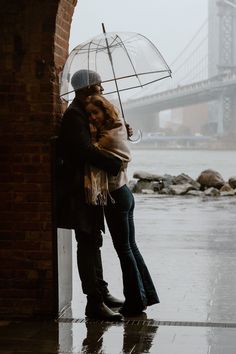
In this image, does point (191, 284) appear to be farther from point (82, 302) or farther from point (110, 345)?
point (110, 345)

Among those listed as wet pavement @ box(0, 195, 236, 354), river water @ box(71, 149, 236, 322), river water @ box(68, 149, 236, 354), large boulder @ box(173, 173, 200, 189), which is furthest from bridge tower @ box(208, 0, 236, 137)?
wet pavement @ box(0, 195, 236, 354)

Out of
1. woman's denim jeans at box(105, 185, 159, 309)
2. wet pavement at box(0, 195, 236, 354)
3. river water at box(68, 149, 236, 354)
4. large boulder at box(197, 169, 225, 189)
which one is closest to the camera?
wet pavement at box(0, 195, 236, 354)

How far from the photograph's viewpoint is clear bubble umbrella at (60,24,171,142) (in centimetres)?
504

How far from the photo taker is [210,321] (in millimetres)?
5066

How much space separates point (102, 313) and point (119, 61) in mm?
1644

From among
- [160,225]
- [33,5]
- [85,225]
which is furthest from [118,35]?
[160,225]

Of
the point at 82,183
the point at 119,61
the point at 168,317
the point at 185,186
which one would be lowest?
the point at 168,317

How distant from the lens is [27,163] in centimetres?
512

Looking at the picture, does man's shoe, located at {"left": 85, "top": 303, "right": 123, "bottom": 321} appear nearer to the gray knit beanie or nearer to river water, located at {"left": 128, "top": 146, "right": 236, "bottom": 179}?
the gray knit beanie

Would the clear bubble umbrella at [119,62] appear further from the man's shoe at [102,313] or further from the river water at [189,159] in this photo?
the river water at [189,159]

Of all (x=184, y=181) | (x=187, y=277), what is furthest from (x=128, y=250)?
(x=184, y=181)

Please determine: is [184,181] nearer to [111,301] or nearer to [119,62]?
[111,301]

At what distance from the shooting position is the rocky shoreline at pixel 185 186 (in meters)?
20.9

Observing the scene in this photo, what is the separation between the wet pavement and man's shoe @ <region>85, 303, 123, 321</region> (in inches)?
2.0
